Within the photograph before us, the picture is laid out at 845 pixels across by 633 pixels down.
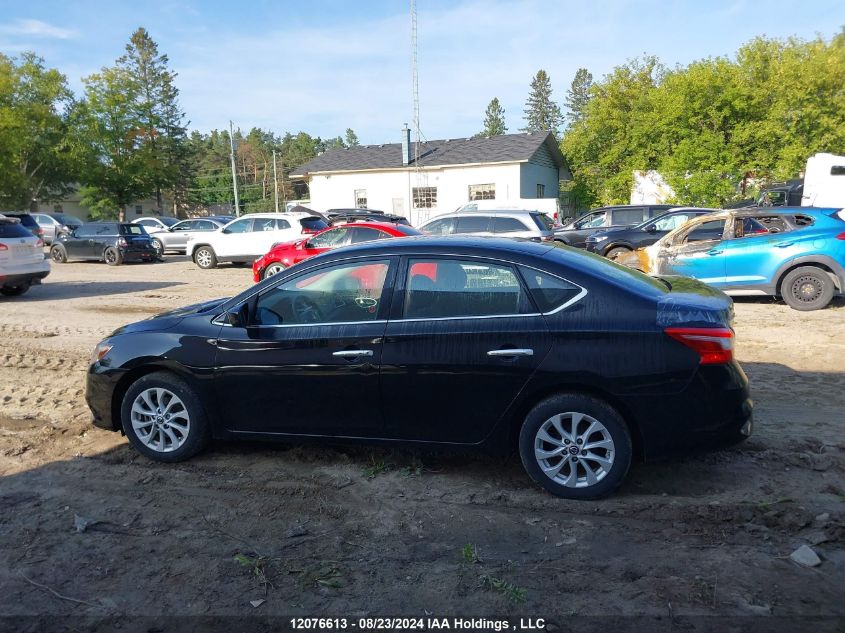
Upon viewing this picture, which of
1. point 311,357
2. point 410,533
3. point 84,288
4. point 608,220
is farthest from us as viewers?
point 608,220

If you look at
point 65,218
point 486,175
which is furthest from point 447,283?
point 65,218

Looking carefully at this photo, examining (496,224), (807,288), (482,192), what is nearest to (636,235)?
(496,224)

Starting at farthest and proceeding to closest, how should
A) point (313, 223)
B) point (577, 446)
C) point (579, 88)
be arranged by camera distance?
point (579, 88)
point (313, 223)
point (577, 446)

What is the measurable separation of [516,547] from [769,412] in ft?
10.5

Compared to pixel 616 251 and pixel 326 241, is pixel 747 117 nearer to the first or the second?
pixel 616 251

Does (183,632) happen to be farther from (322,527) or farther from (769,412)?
(769,412)

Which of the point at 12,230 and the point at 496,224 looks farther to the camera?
the point at 496,224

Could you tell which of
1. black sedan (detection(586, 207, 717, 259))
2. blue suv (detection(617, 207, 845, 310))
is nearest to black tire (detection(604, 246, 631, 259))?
black sedan (detection(586, 207, 717, 259))

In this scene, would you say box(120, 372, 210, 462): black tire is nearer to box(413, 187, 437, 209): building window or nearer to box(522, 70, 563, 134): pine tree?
box(413, 187, 437, 209): building window

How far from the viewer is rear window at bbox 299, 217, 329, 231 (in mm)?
19625

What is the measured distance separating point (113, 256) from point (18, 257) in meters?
9.10

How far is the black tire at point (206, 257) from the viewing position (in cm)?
2036

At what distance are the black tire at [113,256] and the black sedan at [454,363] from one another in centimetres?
1827

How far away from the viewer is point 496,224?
15.5 meters
